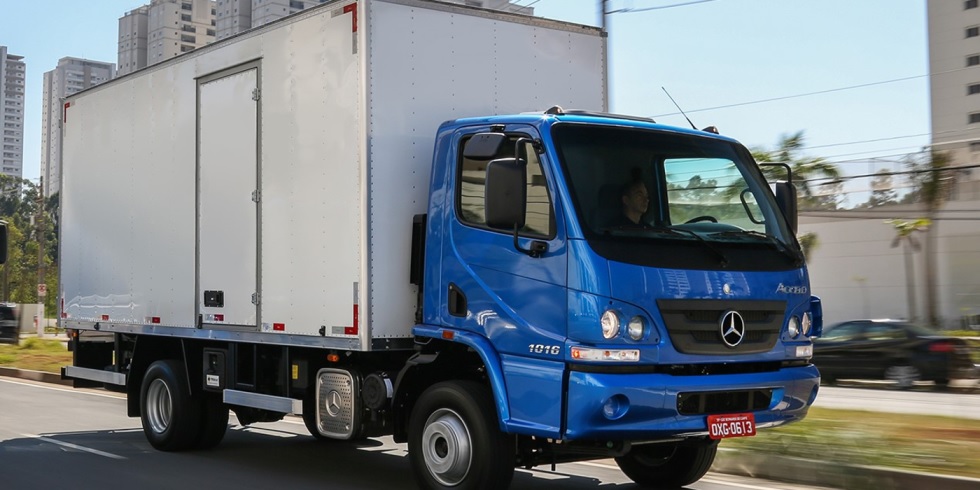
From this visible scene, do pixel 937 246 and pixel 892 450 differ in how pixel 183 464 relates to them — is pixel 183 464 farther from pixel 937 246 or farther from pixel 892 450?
pixel 937 246

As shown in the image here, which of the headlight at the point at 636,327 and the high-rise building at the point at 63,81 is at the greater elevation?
the high-rise building at the point at 63,81

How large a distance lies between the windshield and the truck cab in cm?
1

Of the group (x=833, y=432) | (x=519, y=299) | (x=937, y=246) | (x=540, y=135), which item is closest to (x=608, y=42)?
(x=540, y=135)

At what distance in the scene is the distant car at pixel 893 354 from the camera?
20.6m

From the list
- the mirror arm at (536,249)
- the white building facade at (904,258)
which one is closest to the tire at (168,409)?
the mirror arm at (536,249)

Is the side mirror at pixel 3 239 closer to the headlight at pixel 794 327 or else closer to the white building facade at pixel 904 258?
the headlight at pixel 794 327

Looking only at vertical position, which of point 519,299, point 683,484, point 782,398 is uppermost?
point 519,299

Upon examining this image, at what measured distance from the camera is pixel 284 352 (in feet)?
29.2

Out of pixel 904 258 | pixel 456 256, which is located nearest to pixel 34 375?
pixel 456 256

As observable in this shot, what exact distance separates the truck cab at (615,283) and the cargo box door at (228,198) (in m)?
2.15

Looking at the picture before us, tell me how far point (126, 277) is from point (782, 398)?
6793mm

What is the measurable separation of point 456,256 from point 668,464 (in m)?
2.55

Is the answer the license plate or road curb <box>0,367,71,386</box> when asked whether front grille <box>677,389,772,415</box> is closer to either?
Result: the license plate

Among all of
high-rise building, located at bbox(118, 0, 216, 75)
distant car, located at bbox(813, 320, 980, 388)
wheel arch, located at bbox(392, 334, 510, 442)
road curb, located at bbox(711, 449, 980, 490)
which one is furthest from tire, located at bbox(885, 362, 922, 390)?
high-rise building, located at bbox(118, 0, 216, 75)
